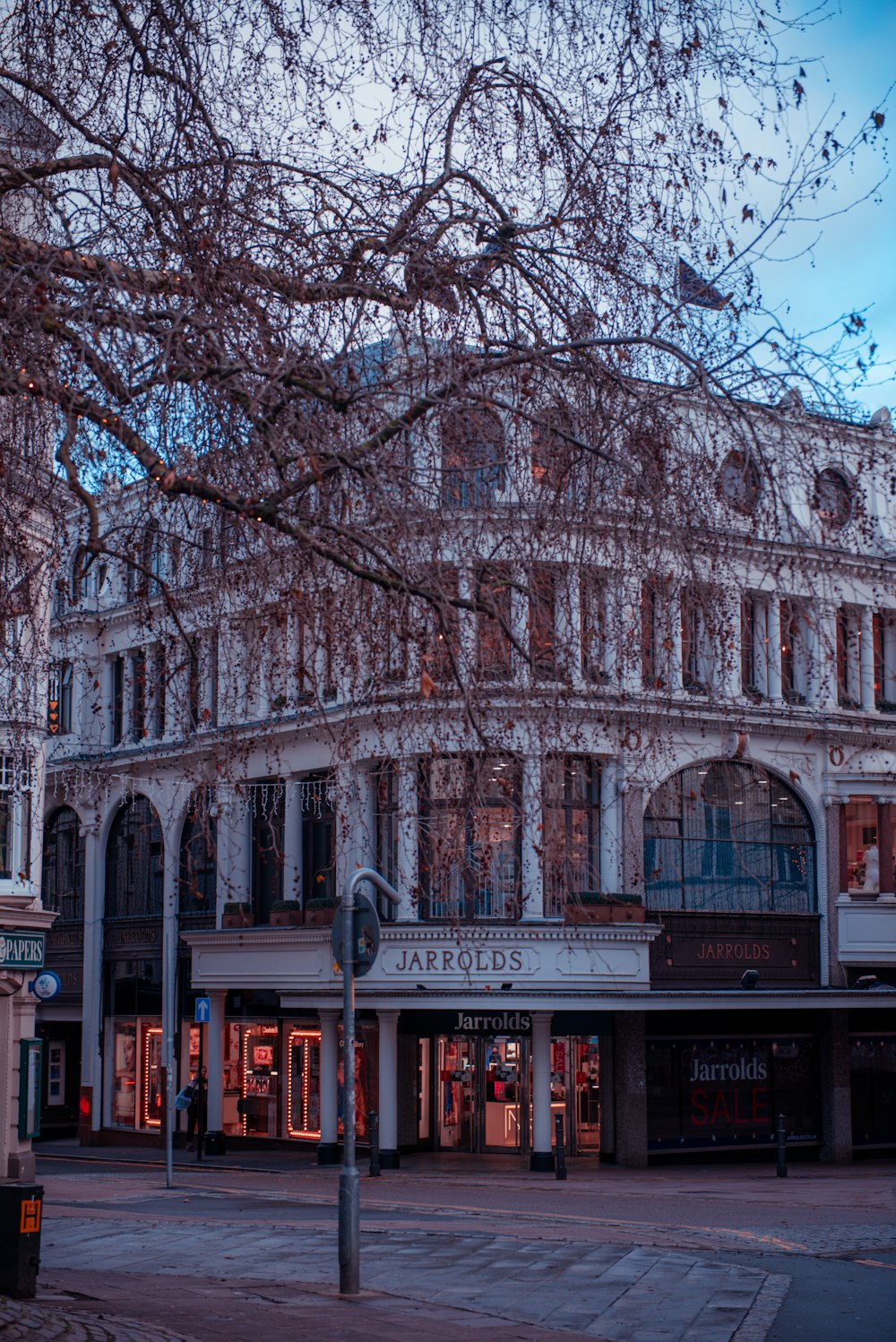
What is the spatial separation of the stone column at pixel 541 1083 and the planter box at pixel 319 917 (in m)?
4.44

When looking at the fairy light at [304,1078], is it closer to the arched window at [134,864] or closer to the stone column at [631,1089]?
the arched window at [134,864]

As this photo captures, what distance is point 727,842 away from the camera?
34.2 metres

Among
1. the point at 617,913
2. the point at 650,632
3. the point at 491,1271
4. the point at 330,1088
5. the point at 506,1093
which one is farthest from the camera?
the point at 330,1088

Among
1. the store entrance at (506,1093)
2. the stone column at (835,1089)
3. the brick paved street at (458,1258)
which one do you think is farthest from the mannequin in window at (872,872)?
the brick paved street at (458,1258)

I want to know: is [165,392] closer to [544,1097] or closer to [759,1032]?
[544,1097]

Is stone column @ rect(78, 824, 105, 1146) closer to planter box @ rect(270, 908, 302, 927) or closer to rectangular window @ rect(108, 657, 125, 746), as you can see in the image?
rectangular window @ rect(108, 657, 125, 746)

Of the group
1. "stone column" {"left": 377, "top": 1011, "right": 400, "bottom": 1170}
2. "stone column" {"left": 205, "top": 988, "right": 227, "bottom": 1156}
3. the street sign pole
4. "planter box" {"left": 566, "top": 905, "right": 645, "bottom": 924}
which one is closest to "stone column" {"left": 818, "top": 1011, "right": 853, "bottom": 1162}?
"planter box" {"left": 566, "top": 905, "right": 645, "bottom": 924}

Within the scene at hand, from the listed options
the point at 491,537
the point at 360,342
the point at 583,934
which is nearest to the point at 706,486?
the point at 491,537

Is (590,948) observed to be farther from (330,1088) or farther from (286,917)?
(330,1088)

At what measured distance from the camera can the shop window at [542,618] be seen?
32.6ft

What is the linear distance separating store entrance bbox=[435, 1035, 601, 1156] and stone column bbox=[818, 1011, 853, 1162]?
5.25 metres

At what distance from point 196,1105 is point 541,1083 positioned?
8.21 meters

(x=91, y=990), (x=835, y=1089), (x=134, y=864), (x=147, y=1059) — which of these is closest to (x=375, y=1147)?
(x=835, y=1089)

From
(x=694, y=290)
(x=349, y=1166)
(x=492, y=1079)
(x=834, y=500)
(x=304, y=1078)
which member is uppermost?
Result: (x=694, y=290)
